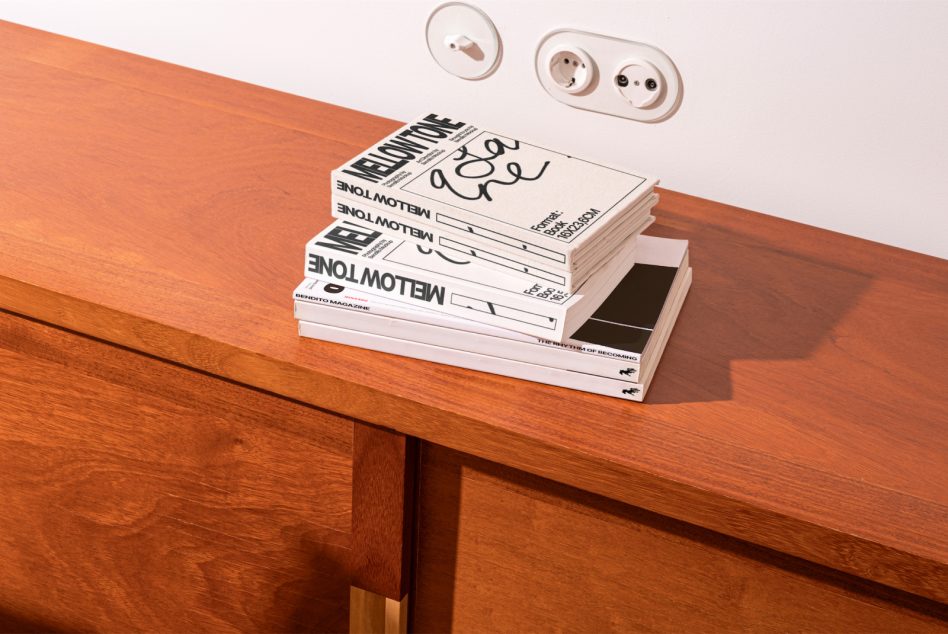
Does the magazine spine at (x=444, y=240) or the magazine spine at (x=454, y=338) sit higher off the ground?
the magazine spine at (x=444, y=240)

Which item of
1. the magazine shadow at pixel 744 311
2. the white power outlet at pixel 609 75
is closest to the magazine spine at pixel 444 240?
the magazine shadow at pixel 744 311

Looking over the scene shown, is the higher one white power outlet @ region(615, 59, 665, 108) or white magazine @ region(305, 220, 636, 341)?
white power outlet @ region(615, 59, 665, 108)

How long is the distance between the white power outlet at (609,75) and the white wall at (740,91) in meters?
0.01

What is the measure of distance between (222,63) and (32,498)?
1.97 feet

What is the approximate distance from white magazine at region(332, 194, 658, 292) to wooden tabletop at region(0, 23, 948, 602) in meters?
0.09

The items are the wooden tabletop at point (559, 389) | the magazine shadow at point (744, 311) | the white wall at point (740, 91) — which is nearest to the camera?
the wooden tabletop at point (559, 389)

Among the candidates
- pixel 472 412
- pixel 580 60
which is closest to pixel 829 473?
pixel 472 412

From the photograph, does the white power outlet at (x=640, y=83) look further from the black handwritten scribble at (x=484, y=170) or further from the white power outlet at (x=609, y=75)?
the black handwritten scribble at (x=484, y=170)

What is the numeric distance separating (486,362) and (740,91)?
446 millimetres

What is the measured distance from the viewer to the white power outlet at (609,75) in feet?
3.51

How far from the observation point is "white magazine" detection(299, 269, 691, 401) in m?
0.79

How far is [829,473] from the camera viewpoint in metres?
0.74

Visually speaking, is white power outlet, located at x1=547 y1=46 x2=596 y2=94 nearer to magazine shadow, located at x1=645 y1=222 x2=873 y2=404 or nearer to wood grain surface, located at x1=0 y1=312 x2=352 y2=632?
magazine shadow, located at x1=645 y1=222 x2=873 y2=404

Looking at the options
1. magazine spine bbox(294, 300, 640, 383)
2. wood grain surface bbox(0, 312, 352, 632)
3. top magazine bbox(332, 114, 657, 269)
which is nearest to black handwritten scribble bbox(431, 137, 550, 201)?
top magazine bbox(332, 114, 657, 269)
